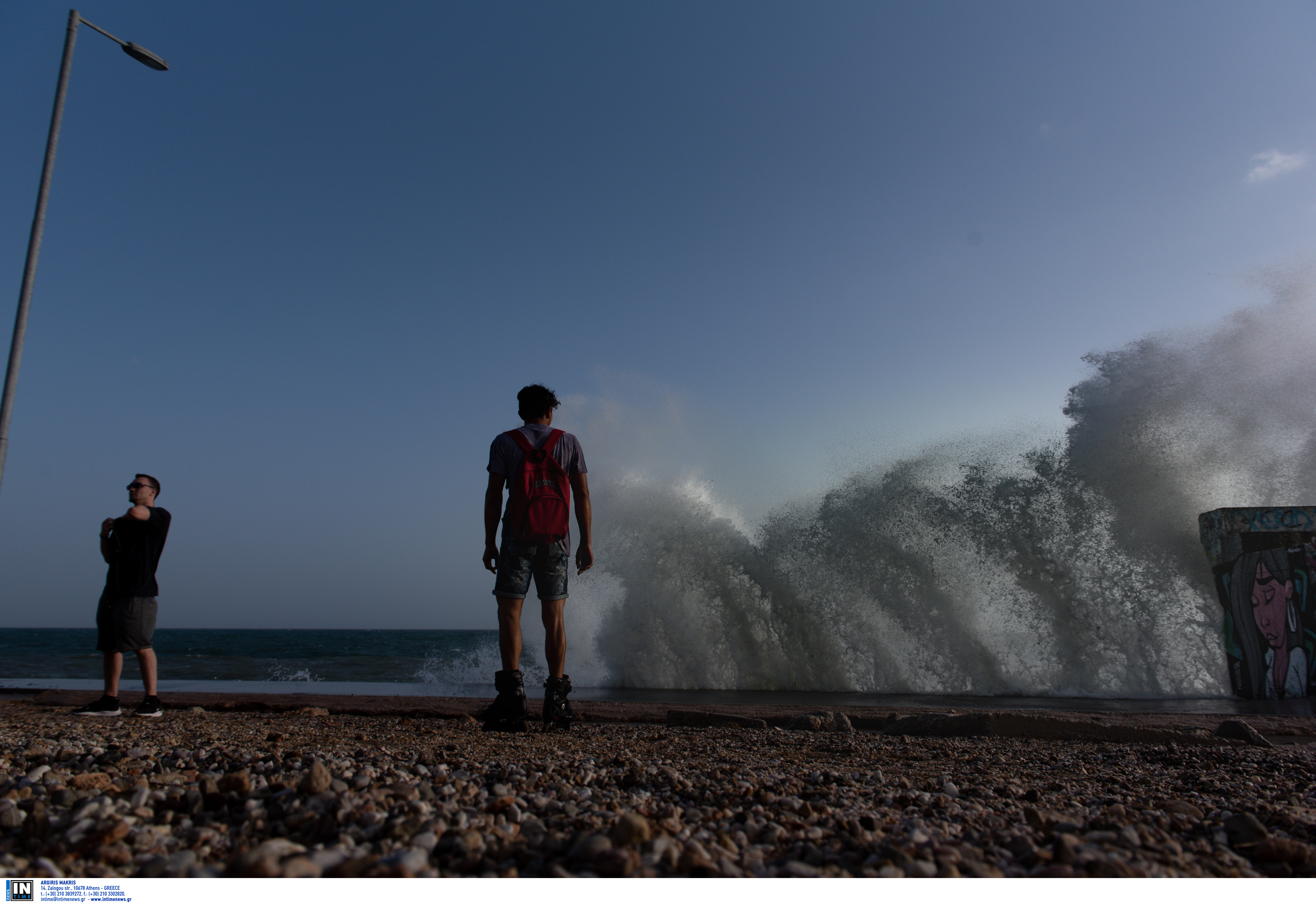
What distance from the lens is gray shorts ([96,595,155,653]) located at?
13.1ft

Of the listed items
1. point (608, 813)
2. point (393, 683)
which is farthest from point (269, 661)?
point (608, 813)

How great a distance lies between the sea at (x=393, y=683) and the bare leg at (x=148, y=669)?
229 centimetres

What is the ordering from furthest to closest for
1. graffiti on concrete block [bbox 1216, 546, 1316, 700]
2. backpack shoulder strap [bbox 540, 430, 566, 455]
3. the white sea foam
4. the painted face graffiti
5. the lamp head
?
the white sea foam, the painted face graffiti, graffiti on concrete block [bbox 1216, 546, 1316, 700], the lamp head, backpack shoulder strap [bbox 540, 430, 566, 455]

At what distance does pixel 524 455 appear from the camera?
3.34 m

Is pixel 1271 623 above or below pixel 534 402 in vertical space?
below

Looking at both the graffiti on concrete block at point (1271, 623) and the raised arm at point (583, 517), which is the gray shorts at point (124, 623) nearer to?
the raised arm at point (583, 517)

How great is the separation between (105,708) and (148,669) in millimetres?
276

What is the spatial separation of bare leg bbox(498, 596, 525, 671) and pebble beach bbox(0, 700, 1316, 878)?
1.74 ft

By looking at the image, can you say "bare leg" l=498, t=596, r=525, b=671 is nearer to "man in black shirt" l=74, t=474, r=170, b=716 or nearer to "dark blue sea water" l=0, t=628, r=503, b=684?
"man in black shirt" l=74, t=474, r=170, b=716

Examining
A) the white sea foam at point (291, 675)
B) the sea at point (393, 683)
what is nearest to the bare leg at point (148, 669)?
the sea at point (393, 683)

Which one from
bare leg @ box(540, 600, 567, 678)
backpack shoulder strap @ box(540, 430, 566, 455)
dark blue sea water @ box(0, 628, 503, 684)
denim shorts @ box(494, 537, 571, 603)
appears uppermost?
Answer: backpack shoulder strap @ box(540, 430, 566, 455)

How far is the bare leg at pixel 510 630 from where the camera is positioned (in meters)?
3.21

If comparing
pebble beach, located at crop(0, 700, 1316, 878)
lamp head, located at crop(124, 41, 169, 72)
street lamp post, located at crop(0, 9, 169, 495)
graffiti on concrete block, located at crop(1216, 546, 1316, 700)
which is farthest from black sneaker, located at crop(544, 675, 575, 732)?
graffiti on concrete block, located at crop(1216, 546, 1316, 700)

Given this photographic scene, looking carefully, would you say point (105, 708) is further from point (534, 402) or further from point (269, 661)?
point (269, 661)
